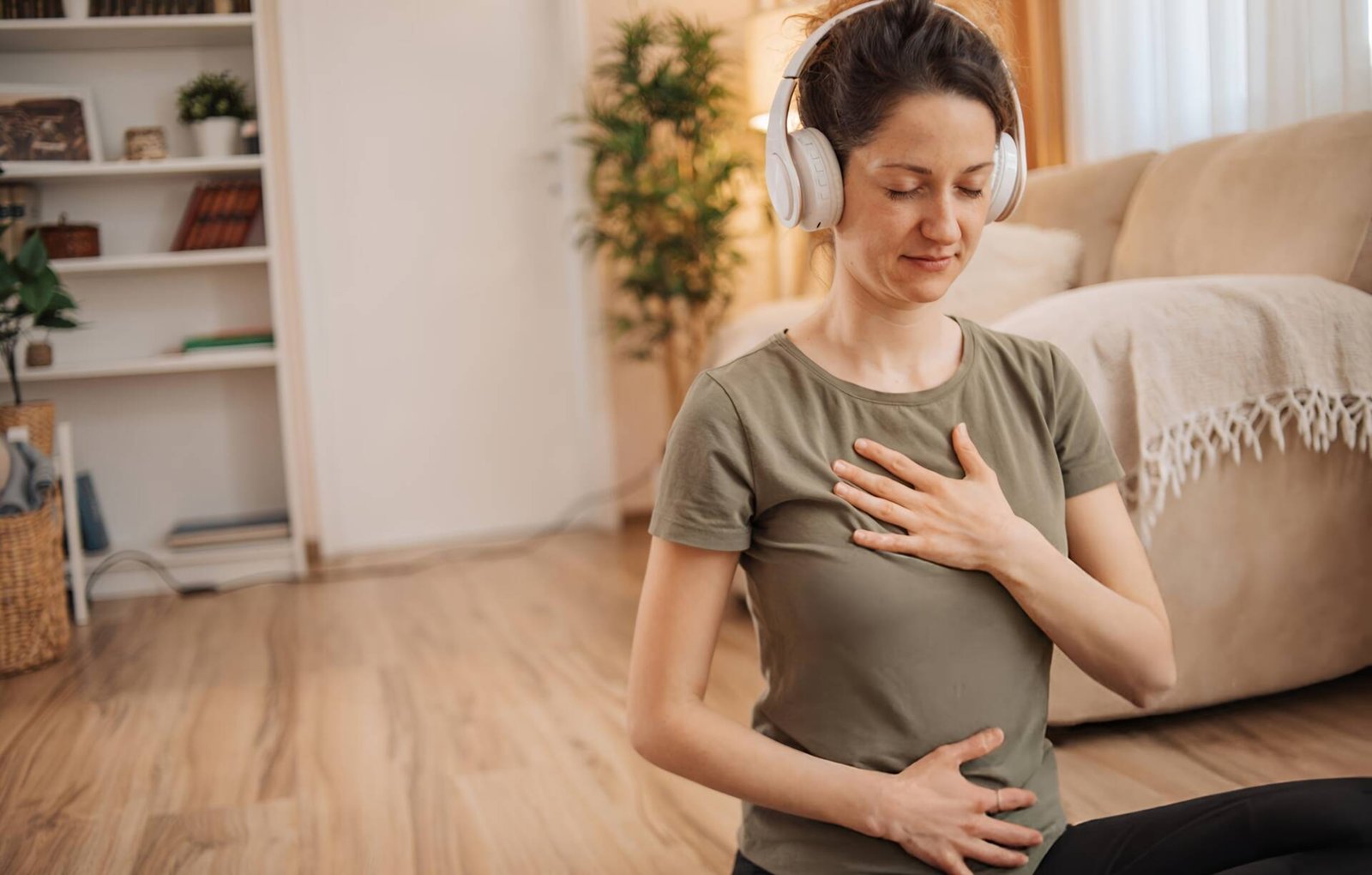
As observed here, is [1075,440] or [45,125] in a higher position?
[45,125]

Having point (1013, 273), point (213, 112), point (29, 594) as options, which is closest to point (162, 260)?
point (213, 112)

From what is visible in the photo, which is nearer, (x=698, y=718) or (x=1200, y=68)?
(x=698, y=718)

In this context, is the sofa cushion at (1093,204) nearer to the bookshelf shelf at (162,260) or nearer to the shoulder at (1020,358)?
the shoulder at (1020,358)

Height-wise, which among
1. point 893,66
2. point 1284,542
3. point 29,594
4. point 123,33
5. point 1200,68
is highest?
point 123,33

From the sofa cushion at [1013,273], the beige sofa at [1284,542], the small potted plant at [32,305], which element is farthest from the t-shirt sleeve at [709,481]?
the small potted plant at [32,305]

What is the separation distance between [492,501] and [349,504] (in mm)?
446

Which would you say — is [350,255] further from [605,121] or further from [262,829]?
[262,829]

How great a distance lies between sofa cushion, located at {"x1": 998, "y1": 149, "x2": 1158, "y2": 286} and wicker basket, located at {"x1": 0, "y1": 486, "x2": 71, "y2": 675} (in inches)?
86.2

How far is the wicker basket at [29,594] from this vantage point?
8.21 ft

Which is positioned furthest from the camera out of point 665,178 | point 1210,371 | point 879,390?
point 665,178

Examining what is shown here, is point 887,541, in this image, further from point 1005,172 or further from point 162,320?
point 162,320

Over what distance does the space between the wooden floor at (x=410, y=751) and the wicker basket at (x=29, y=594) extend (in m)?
0.06

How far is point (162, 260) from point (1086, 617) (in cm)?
301

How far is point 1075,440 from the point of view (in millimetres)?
945
